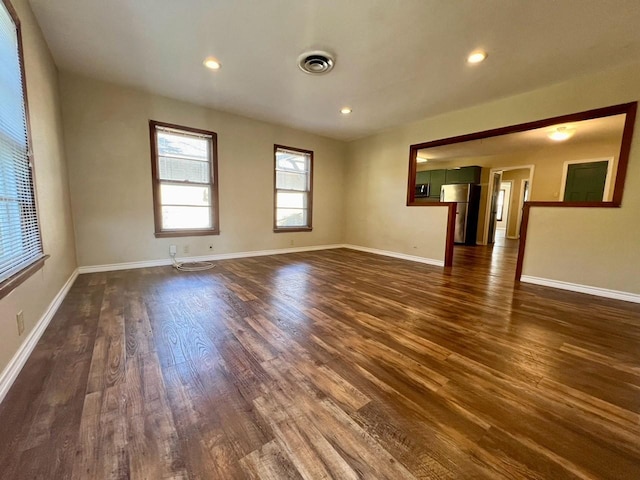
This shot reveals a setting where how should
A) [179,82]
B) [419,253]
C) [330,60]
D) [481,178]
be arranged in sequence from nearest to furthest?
[330,60]
[179,82]
[419,253]
[481,178]

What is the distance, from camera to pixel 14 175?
1778 mm

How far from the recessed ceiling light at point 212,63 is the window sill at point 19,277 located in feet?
8.27

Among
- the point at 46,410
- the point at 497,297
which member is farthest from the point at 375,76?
the point at 46,410

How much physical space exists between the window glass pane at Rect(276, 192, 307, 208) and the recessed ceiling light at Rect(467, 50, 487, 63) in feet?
12.3

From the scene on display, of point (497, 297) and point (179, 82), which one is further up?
point (179, 82)

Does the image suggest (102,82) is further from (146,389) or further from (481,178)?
(481,178)

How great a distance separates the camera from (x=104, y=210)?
369 cm

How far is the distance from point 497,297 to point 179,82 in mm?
4840

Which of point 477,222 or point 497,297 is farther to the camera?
point 477,222

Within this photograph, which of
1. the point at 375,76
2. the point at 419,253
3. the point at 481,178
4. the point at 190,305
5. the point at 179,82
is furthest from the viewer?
the point at 481,178

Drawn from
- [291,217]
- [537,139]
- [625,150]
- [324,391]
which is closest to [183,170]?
[291,217]

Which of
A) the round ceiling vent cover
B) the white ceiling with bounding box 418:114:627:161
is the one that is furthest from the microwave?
the round ceiling vent cover

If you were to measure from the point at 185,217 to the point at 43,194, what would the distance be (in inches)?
82.6

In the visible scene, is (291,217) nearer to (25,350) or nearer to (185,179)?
(185,179)
